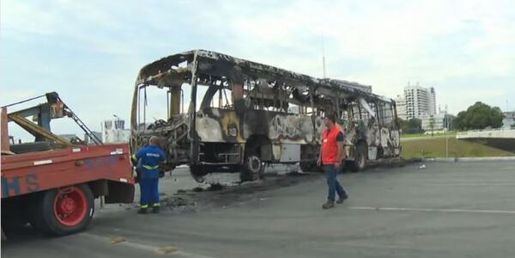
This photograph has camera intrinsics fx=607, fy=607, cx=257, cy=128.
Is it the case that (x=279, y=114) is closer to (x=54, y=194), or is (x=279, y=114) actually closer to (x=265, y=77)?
(x=265, y=77)

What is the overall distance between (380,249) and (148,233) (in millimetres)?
3540

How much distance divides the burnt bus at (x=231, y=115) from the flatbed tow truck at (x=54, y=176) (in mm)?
3399

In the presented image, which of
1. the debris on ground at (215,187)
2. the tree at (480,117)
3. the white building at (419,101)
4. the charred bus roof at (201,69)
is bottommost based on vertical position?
the debris on ground at (215,187)

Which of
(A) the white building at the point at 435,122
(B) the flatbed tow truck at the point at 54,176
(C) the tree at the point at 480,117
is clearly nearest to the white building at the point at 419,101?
(A) the white building at the point at 435,122

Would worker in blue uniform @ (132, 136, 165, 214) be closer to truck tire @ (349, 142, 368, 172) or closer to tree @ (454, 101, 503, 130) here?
truck tire @ (349, 142, 368, 172)

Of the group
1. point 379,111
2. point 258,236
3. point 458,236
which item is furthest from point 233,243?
point 379,111

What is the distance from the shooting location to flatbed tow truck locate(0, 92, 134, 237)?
8.20 meters

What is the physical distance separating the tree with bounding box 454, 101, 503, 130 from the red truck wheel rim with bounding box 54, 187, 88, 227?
393 feet

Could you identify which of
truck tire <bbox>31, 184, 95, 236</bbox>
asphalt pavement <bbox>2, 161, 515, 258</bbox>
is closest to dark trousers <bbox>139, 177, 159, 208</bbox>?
asphalt pavement <bbox>2, 161, 515, 258</bbox>

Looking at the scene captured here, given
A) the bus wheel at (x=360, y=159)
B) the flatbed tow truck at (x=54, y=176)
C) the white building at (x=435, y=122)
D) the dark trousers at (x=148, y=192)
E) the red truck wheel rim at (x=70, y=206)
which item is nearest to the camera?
the flatbed tow truck at (x=54, y=176)

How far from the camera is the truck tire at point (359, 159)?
2073cm

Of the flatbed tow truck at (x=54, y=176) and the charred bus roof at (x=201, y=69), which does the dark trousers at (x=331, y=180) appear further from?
the charred bus roof at (x=201, y=69)

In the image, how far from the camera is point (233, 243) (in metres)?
7.66

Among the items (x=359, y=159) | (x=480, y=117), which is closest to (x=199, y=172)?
(x=359, y=159)
